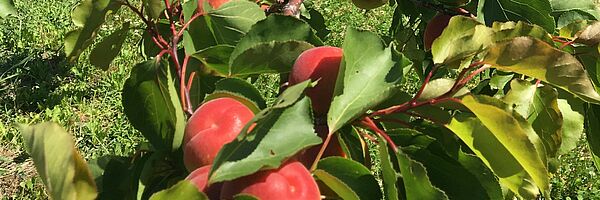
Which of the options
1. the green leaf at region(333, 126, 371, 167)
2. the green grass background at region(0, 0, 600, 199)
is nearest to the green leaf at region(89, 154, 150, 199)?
the green leaf at region(333, 126, 371, 167)

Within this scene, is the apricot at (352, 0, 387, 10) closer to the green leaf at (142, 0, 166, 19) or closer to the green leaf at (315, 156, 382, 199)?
the green leaf at (142, 0, 166, 19)

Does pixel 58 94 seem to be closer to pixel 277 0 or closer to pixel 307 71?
pixel 277 0

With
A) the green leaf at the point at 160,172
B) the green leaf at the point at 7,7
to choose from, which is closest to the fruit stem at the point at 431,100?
the green leaf at the point at 160,172

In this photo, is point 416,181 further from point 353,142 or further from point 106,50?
point 106,50

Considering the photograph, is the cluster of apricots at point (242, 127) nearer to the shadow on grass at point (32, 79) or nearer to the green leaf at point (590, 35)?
the green leaf at point (590, 35)

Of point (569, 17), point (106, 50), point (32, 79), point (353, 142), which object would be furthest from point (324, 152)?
point (32, 79)

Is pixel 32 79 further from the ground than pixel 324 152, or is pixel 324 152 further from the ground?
pixel 324 152
